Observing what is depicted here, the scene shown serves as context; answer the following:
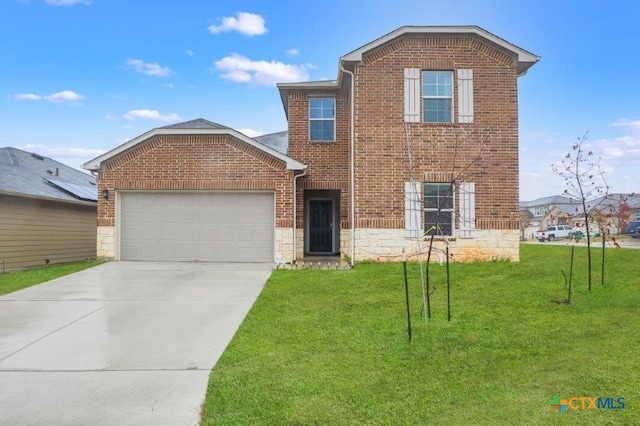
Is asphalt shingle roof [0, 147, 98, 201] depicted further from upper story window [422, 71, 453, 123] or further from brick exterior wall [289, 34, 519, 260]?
upper story window [422, 71, 453, 123]

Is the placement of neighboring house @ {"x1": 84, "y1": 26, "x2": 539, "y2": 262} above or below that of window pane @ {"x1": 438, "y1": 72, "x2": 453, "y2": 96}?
below

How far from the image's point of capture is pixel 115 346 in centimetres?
514

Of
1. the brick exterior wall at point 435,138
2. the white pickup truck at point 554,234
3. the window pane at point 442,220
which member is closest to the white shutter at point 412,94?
the brick exterior wall at point 435,138

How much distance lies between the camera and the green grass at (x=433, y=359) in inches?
130

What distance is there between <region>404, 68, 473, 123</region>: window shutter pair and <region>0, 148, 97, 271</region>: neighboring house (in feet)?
41.1

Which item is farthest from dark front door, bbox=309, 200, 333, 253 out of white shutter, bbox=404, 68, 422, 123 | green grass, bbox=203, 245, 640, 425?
green grass, bbox=203, 245, 640, 425

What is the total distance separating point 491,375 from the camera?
13.0ft

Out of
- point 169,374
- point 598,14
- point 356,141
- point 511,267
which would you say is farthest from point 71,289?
point 598,14

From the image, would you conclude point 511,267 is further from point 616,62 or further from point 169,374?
point 616,62

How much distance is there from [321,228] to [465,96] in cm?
675

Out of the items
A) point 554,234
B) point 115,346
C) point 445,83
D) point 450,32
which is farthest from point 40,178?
point 554,234

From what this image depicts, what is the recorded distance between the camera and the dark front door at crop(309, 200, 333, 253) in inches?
598

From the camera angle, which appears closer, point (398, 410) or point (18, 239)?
point (398, 410)

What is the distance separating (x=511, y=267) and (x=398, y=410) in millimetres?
8340
